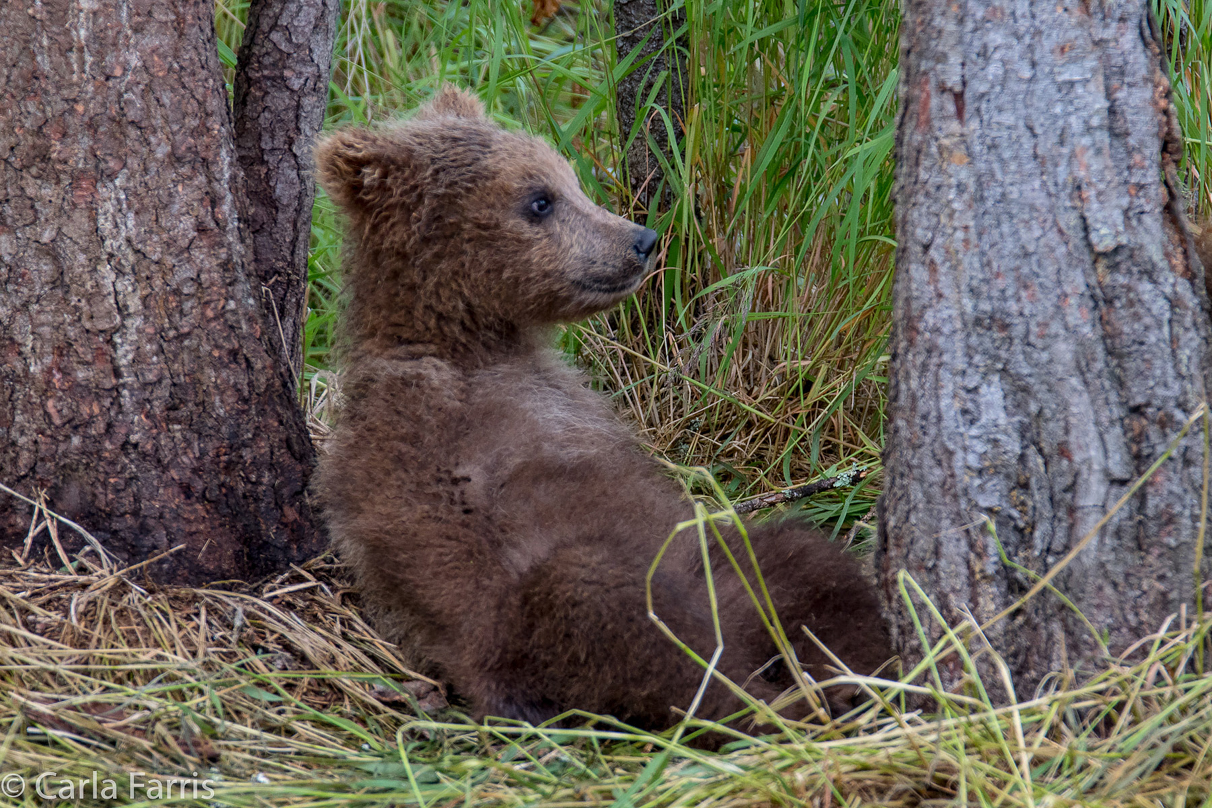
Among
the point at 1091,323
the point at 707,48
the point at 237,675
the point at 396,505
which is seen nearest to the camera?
the point at 1091,323

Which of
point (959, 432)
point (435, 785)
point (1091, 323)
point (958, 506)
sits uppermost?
point (1091, 323)

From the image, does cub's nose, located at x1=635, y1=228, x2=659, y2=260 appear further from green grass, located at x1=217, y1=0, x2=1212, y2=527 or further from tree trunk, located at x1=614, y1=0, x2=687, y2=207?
tree trunk, located at x1=614, y1=0, x2=687, y2=207

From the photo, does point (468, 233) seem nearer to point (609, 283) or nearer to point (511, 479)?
point (609, 283)

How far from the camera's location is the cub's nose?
2.91 meters

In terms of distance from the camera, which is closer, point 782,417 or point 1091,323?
point 1091,323

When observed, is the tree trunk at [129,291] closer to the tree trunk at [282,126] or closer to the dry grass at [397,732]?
the dry grass at [397,732]

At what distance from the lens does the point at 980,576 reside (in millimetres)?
1982

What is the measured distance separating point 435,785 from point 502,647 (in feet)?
1.31

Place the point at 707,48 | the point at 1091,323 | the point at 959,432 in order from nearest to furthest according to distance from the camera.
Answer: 1. the point at 1091,323
2. the point at 959,432
3. the point at 707,48

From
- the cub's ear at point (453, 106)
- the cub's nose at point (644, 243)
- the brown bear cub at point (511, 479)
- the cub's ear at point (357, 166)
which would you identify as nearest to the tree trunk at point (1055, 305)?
the brown bear cub at point (511, 479)

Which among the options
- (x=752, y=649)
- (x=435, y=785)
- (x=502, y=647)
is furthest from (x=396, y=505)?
(x=752, y=649)

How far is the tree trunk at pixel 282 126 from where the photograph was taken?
3.06m

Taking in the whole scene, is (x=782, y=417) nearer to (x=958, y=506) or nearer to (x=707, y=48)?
(x=707, y=48)

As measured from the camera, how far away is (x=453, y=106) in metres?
3.17
